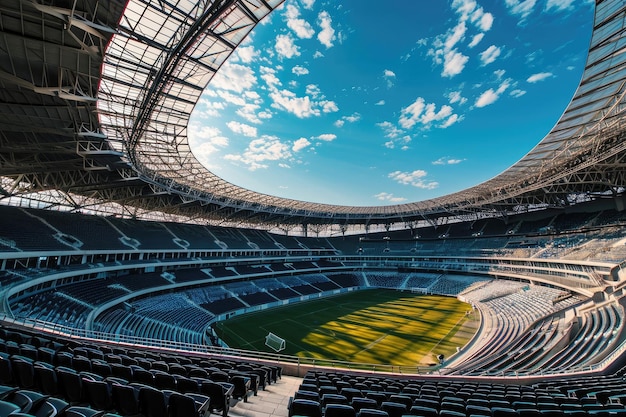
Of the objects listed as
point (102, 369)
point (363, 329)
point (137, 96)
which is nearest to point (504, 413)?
point (102, 369)

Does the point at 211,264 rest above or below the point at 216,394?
above

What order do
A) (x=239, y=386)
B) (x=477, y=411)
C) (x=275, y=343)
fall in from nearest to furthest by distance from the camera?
(x=477, y=411) < (x=239, y=386) < (x=275, y=343)

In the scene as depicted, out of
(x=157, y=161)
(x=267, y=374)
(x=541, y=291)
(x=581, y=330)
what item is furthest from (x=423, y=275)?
(x=267, y=374)

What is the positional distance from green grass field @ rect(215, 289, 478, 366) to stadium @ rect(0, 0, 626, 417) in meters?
0.59

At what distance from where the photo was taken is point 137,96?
19219 mm

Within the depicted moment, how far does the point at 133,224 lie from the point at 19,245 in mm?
19712

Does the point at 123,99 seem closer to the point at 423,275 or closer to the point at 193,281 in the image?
the point at 193,281

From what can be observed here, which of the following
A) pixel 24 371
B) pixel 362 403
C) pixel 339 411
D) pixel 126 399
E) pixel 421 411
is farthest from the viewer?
pixel 362 403

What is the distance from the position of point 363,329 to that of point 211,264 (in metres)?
26.8

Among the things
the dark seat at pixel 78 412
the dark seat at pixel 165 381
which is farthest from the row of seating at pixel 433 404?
the dark seat at pixel 78 412

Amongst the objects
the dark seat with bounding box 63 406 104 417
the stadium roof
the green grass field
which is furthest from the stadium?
the green grass field

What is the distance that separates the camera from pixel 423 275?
199 ft

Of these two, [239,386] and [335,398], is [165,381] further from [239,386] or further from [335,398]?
[335,398]

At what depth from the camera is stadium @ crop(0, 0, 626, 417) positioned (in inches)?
277
